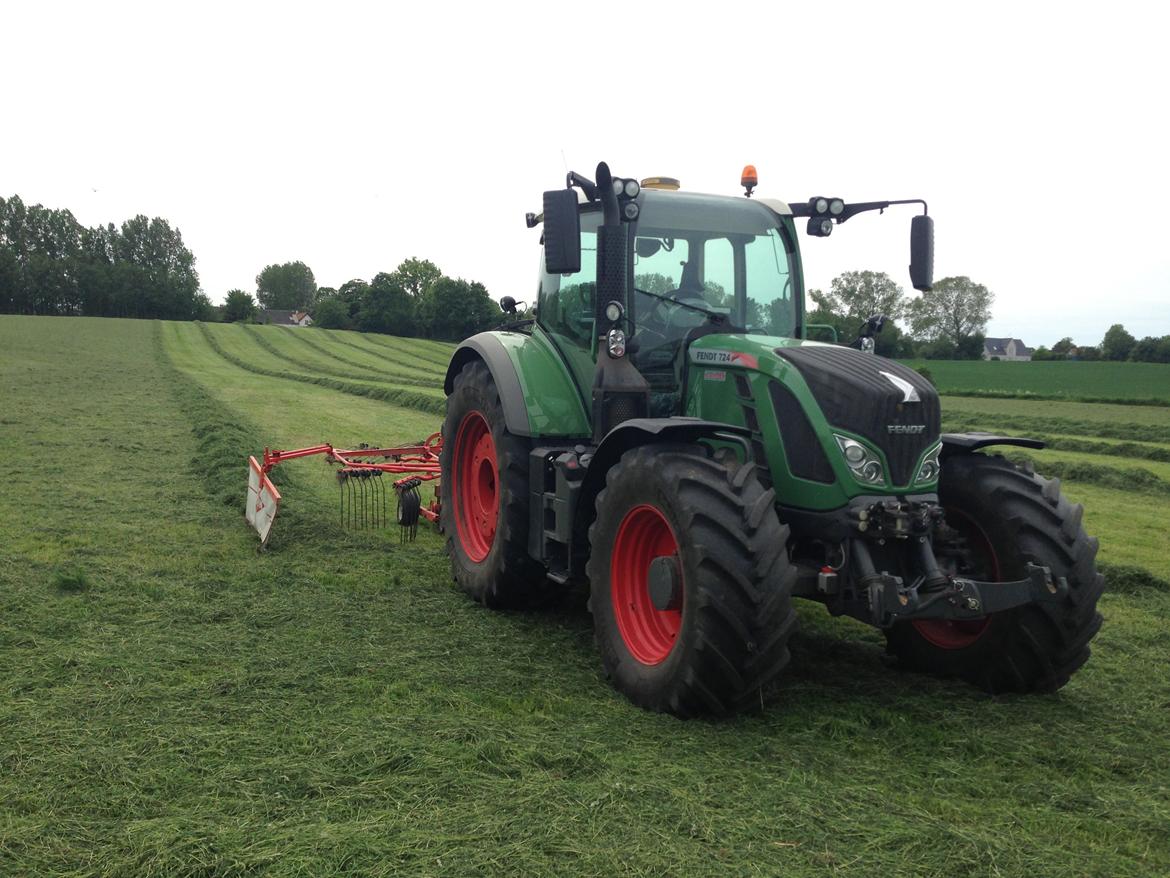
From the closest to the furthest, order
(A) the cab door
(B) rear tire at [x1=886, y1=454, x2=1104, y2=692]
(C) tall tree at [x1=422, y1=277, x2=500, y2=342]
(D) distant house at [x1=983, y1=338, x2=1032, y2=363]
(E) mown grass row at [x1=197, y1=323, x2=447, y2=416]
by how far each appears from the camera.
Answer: (B) rear tire at [x1=886, y1=454, x2=1104, y2=692], (A) the cab door, (E) mown grass row at [x1=197, y1=323, x2=447, y2=416], (C) tall tree at [x1=422, y1=277, x2=500, y2=342], (D) distant house at [x1=983, y1=338, x2=1032, y2=363]

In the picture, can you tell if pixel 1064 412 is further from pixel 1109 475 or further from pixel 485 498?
pixel 485 498

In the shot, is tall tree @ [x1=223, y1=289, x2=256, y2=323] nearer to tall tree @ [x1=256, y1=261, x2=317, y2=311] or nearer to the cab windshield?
tall tree @ [x1=256, y1=261, x2=317, y2=311]

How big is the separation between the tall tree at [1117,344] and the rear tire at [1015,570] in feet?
171

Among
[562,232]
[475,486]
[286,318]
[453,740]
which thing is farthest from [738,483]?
[286,318]

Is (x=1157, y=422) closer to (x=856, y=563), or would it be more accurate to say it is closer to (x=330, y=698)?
(x=856, y=563)

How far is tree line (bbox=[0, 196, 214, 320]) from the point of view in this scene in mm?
73125

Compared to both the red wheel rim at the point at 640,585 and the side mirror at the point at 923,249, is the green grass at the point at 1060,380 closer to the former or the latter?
the side mirror at the point at 923,249

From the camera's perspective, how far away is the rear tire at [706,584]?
3.98 metres

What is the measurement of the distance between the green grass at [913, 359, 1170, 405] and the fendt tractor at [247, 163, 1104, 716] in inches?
882

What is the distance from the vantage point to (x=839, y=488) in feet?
14.4

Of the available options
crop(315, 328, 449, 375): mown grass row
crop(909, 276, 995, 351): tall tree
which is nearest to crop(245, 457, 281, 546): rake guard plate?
crop(315, 328, 449, 375): mown grass row

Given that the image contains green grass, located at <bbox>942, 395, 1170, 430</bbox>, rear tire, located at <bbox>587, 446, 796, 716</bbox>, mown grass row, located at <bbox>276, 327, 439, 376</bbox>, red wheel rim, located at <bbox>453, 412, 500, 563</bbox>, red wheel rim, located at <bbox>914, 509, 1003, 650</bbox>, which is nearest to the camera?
rear tire, located at <bbox>587, 446, 796, 716</bbox>

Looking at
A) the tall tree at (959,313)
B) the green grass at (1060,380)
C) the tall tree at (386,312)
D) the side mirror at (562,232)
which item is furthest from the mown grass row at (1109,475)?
the tall tree at (386,312)

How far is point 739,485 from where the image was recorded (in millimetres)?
4156
